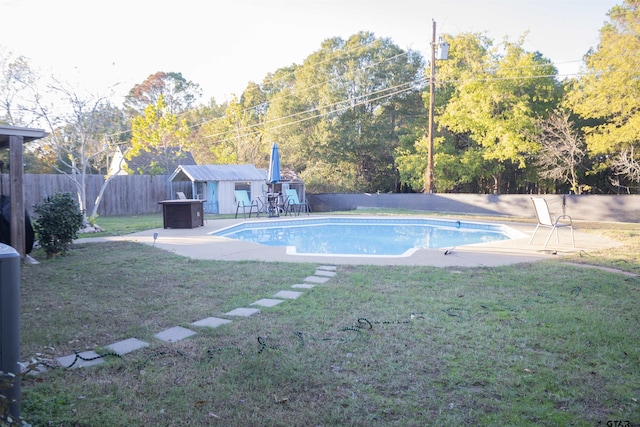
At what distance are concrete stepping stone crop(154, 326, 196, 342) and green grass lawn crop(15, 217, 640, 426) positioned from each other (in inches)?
3.5

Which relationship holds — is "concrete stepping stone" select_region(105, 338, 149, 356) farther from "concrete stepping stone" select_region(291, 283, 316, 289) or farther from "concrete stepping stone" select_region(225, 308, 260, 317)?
"concrete stepping stone" select_region(291, 283, 316, 289)

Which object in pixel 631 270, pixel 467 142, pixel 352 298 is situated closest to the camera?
pixel 352 298

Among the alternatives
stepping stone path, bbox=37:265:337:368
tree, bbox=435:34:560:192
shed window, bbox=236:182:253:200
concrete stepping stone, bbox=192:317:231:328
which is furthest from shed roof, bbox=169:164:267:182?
concrete stepping stone, bbox=192:317:231:328

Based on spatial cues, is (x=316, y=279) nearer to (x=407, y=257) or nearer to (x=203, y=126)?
(x=407, y=257)

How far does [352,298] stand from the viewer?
4219 mm

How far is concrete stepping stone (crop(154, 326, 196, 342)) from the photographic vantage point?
10.4 feet

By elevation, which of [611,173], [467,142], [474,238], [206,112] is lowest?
[474,238]

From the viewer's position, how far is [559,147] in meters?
16.8

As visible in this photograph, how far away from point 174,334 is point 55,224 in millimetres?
4434

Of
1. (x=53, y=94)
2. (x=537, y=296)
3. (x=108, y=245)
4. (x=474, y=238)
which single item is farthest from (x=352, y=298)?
(x=53, y=94)

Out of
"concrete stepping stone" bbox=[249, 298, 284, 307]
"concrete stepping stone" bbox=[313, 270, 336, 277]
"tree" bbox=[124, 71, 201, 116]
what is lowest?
"concrete stepping stone" bbox=[249, 298, 284, 307]

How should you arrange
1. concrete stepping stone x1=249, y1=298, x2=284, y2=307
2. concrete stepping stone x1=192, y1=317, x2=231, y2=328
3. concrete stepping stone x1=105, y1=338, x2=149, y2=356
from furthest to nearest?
1. concrete stepping stone x1=249, y1=298, x2=284, y2=307
2. concrete stepping stone x1=192, y1=317, x2=231, y2=328
3. concrete stepping stone x1=105, y1=338, x2=149, y2=356

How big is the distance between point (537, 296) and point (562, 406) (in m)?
2.26

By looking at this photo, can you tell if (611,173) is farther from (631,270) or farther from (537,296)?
(537,296)
